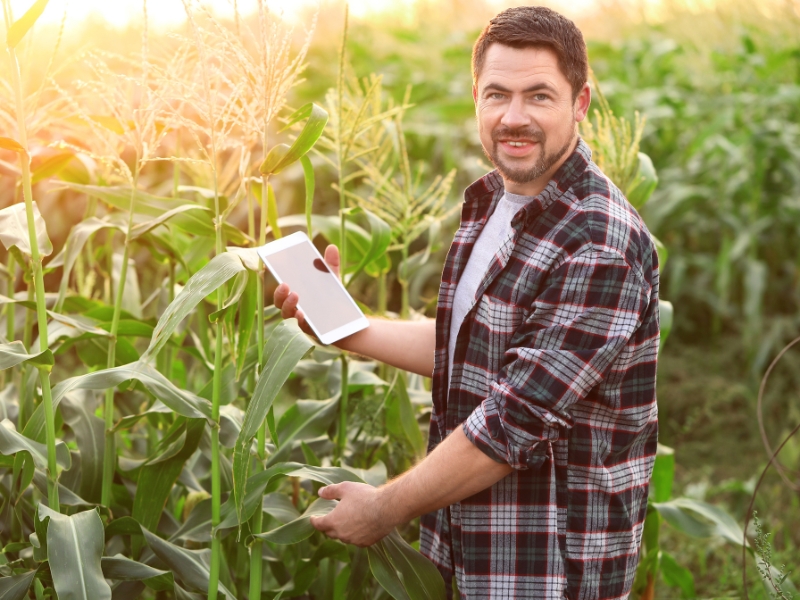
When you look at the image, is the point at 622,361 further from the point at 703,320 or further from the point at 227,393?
the point at 703,320

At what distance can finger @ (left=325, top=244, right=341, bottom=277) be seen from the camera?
2.06 meters

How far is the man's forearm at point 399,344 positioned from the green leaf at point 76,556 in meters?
0.71

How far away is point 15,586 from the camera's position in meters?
1.66

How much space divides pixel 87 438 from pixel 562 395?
1.13 meters

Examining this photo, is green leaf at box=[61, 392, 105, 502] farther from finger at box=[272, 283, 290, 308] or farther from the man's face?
the man's face

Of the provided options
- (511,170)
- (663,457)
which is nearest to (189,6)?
(511,170)

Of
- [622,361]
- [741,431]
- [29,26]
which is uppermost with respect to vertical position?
[29,26]

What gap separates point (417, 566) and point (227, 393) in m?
0.59

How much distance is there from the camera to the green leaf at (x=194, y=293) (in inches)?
58.5

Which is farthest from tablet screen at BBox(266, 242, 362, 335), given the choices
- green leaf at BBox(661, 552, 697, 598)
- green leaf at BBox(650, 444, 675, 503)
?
green leaf at BBox(661, 552, 697, 598)

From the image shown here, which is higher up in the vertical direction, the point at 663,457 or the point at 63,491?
the point at 63,491

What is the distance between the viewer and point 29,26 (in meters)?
1.54

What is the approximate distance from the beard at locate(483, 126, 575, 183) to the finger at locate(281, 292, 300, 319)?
1.76 ft

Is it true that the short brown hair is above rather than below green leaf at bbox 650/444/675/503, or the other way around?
above
